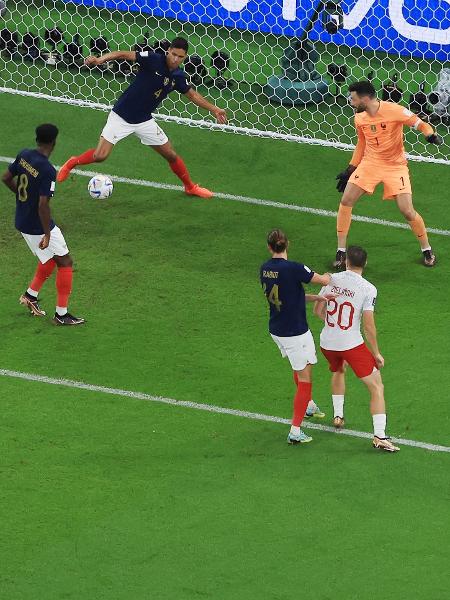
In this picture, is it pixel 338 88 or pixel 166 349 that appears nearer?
pixel 166 349

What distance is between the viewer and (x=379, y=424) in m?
12.2

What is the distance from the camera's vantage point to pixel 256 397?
13305 millimetres

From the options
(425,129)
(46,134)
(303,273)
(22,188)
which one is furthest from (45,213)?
(425,129)

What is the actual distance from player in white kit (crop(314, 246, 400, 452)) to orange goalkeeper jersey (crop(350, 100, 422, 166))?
356 cm

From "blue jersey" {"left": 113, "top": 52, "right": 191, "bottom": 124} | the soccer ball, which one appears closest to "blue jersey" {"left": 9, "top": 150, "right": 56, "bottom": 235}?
the soccer ball

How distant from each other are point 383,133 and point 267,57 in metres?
5.38

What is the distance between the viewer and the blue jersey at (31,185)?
1406 centimetres

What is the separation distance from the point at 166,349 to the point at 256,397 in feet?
4.26

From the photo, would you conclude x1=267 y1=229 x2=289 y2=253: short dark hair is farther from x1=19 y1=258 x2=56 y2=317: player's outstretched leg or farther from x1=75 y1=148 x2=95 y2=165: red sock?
x1=75 y1=148 x2=95 y2=165: red sock

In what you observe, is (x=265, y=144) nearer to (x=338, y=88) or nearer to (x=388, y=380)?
(x=338, y=88)

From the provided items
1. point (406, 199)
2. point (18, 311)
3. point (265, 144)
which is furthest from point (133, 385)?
point (265, 144)

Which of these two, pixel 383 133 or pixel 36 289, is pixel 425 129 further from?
pixel 36 289

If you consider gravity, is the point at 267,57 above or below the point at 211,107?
above

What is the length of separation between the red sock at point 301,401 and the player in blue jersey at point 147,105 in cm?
542
